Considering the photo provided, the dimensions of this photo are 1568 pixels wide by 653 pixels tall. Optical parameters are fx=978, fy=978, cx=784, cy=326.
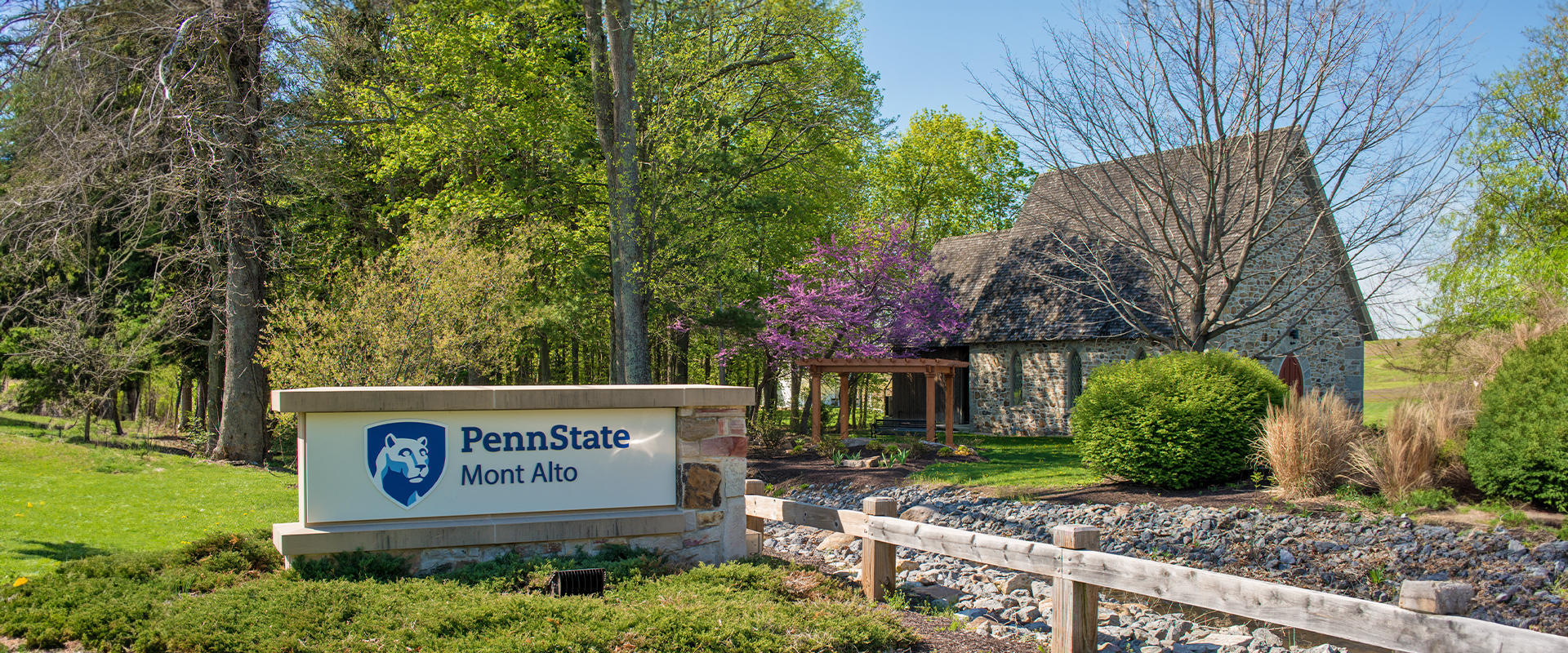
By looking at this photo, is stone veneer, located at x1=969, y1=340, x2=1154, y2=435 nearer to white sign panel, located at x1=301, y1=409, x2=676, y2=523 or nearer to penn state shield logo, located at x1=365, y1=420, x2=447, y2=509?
white sign panel, located at x1=301, y1=409, x2=676, y2=523

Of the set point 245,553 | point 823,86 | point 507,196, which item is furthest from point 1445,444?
point 507,196

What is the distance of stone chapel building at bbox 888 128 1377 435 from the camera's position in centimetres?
2134

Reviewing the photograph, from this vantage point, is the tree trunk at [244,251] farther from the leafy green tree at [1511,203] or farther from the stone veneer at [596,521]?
the leafy green tree at [1511,203]

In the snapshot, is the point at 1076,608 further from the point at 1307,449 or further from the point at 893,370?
the point at 893,370

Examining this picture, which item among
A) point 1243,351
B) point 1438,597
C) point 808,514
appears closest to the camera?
point 1438,597

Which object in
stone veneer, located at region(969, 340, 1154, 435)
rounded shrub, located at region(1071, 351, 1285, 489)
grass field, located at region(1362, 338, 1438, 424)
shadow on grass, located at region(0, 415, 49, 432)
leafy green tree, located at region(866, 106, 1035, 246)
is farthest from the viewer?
leafy green tree, located at region(866, 106, 1035, 246)

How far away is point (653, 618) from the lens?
5219 millimetres

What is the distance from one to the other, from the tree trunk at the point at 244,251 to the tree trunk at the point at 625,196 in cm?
569

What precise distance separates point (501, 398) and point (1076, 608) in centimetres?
386

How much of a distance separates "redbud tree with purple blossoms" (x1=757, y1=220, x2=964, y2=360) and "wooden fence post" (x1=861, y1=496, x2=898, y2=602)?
12765mm

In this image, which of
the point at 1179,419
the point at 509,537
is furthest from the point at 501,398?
the point at 1179,419

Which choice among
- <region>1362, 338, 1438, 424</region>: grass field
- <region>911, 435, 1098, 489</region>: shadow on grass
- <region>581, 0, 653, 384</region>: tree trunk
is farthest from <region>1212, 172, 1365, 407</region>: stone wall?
<region>581, 0, 653, 384</region>: tree trunk

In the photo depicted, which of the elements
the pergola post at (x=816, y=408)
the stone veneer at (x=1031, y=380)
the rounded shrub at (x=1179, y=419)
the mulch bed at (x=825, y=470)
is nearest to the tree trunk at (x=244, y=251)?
the mulch bed at (x=825, y=470)

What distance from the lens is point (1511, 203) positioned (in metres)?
23.4
